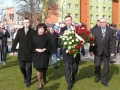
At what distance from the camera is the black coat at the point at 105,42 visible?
25.0 feet

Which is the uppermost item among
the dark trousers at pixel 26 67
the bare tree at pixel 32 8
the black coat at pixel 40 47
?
the bare tree at pixel 32 8

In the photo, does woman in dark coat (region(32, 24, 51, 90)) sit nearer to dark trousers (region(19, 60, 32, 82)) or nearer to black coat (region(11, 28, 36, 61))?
black coat (region(11, 28, 36, 61))

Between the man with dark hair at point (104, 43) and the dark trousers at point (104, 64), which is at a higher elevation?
the man with dark hair at point (104, 43)

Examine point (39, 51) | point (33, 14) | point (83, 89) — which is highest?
point (33, 14)

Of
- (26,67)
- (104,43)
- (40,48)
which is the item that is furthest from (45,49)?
(104,43)

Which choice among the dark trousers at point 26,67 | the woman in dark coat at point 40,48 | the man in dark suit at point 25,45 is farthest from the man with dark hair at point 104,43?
the dark trousers at point 26,67

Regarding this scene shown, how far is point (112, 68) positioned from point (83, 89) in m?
3.84

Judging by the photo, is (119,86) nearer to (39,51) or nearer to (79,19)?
(39,51)

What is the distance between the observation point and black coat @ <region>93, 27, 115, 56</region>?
7633 mm

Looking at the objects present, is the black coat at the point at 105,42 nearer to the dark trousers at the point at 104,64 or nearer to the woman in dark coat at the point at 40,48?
the dark trousers at the point at 104,64

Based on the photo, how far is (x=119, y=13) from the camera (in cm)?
8694

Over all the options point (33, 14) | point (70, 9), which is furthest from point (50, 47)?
point (70, 9)

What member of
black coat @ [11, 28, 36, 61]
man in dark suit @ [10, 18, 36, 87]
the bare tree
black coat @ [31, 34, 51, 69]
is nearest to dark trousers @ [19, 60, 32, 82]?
man in dark suit @ [10, 18, 36, 87]

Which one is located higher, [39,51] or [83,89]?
[39,51]
